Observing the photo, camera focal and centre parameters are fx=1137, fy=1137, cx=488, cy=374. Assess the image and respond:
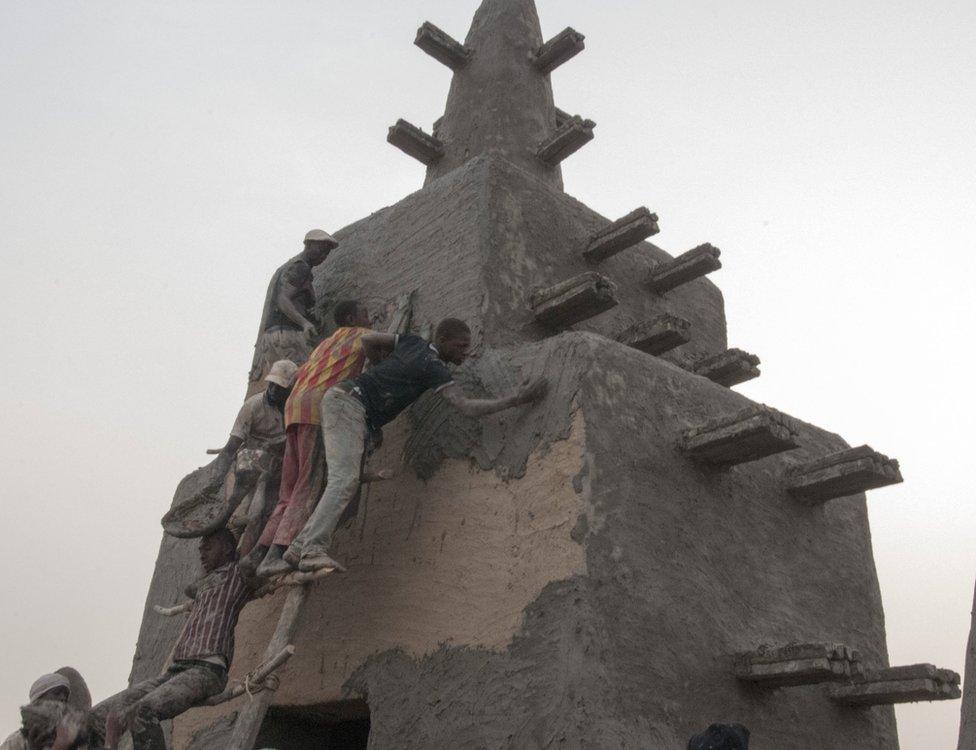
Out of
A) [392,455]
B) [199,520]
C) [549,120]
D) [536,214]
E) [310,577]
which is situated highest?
[549,120]

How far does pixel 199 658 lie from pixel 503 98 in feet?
16.6

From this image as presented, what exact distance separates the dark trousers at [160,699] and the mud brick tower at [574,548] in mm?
777

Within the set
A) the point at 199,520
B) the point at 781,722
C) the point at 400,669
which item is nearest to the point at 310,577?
the point at 400,669

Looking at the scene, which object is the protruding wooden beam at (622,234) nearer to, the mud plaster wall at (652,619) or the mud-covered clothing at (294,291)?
the mud plaster wall at (652,619)

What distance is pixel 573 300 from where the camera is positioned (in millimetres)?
6555

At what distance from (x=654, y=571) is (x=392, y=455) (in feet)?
6.13

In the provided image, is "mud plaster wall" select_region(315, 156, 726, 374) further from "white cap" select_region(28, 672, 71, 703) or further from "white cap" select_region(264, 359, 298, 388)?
"white cap" select_region(28, 672, 71, 703)

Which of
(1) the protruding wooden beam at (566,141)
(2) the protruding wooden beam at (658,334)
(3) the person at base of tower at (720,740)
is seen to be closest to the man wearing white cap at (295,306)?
(1) the protruding wooden beam at (566,141)

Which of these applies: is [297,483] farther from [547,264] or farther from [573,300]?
[547,264]

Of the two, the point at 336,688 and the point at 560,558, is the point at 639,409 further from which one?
the point at 336,688

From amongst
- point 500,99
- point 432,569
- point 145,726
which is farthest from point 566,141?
point 145,726

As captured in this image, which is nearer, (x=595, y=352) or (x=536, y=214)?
(x=595, y=352)

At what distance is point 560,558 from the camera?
550cm

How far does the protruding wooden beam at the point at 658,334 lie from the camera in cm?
686
